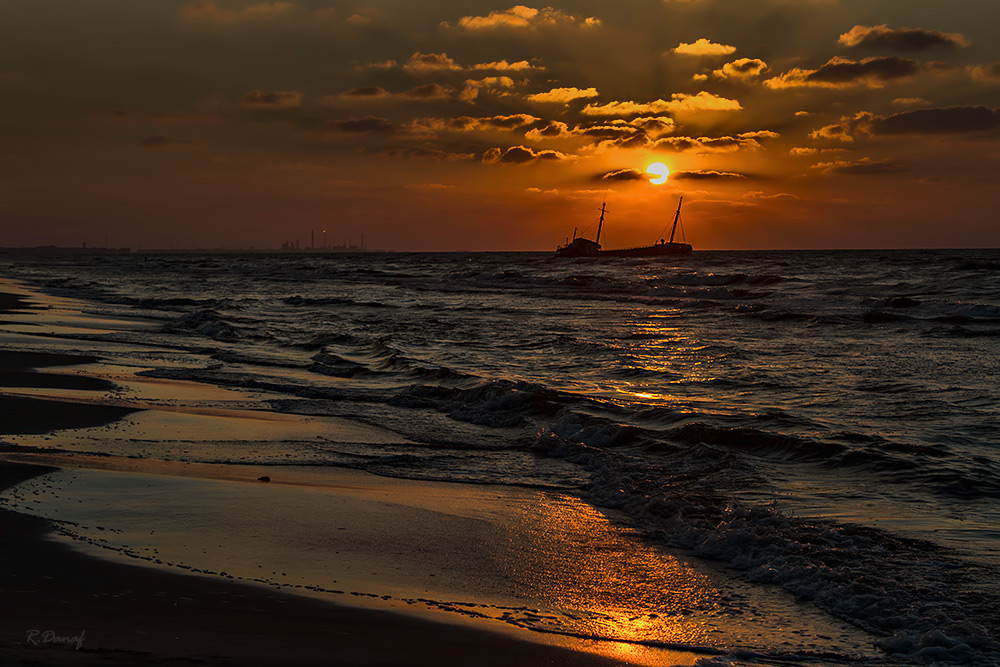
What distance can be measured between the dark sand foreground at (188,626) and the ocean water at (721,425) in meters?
2.56

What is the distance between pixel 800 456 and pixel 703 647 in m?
5.54

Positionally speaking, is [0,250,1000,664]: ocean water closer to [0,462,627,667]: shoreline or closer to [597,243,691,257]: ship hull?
[0,462,627,667]: shoreline

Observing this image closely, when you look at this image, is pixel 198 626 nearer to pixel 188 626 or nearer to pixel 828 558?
pixel 188 626

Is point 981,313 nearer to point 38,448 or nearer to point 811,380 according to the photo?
point 811,380

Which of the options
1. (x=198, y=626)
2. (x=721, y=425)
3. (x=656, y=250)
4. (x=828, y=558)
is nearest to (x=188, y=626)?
(x=198, y=626)

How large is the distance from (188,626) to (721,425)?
8.24 m

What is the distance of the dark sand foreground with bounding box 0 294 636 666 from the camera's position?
3879 mm

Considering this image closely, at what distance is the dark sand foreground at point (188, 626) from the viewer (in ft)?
12.7

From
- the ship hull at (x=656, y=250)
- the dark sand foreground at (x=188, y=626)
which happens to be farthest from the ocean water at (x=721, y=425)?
the ship hull at (x=656, y=250)

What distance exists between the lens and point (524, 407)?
41.8 feet

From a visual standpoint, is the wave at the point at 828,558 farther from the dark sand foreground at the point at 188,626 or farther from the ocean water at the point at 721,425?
the dark sand foreground at the point at 188,626

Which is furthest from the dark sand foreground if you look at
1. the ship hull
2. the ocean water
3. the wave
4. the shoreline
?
the ship hull

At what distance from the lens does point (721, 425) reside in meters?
11.0

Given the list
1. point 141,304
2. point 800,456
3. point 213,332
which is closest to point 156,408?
point 800,456
